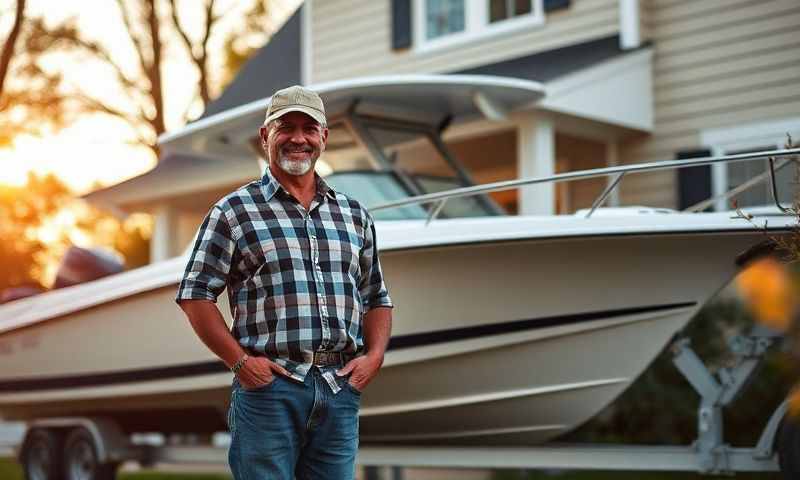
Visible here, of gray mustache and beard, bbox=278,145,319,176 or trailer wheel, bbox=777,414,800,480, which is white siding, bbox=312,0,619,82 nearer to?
trailer wheel, bbox=777,414,800,480

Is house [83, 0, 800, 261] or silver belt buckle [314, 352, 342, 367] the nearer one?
silver belt buckle [314, 352, 342, 367]

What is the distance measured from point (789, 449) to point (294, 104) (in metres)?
3.02

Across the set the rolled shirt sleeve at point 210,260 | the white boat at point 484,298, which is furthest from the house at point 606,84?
the rolled shirt sleeve at point 210,260

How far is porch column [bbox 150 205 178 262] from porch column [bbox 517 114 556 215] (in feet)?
20.8

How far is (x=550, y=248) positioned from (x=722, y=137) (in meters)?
4.31

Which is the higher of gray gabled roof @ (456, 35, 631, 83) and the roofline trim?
gray gabled roof @ (456, 35, 631, 83)

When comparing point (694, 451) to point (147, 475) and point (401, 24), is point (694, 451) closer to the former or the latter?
point (147, 475)

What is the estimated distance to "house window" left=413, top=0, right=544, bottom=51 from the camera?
1125 cm

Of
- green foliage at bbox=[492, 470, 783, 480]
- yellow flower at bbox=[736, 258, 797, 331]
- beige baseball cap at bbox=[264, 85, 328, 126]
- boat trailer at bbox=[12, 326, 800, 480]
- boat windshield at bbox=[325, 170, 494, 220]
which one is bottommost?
green foliage at bbox=[492, 470, 783, 480]

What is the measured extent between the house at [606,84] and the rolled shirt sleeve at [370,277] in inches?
152

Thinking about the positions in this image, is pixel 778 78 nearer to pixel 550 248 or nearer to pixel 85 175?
pixel 550 248

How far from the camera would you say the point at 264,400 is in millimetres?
3412

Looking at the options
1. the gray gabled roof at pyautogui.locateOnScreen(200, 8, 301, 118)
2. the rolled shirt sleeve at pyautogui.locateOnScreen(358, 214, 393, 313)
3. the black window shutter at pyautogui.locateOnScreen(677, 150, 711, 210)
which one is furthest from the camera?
the gray gabled roof at pyautogui.locateOnScreen(200, 8, 301, 118)

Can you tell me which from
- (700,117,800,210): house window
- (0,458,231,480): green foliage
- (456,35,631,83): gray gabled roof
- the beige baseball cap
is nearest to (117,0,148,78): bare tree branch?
(0,458,231,480): green foliage
